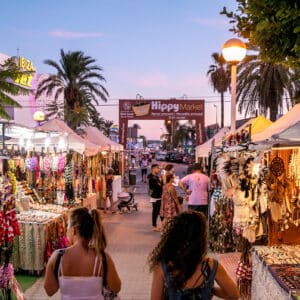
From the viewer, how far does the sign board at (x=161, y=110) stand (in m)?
30.2

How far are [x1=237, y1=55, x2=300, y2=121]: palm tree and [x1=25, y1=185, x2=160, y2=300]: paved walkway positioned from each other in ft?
17.4

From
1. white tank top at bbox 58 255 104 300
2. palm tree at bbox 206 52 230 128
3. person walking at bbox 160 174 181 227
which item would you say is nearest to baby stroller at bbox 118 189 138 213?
person walking at bbox 160 174 181 227

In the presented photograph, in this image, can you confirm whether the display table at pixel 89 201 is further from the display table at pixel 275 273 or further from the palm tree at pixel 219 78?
the palm tree at pixel 219 78

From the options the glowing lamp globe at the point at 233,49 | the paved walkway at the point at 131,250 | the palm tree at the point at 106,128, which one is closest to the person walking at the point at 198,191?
the paved walkway at the point at 131,250

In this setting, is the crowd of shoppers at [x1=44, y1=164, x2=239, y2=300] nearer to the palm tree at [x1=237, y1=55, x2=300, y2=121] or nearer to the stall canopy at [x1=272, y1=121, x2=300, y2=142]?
the stall canopy at [x1=272, y1=121, x2=300, y2=142]

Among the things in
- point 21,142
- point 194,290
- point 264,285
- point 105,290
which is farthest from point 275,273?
point 21,142

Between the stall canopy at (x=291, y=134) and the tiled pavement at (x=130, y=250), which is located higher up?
the stall canopy at (x=291, y=134)

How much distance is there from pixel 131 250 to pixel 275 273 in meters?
6.05

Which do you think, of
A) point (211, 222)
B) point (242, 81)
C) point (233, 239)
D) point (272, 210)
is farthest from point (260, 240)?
point (242, 81)

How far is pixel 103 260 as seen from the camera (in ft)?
12.3

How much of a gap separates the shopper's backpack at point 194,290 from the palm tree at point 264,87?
1338 cm

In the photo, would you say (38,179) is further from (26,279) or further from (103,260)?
(103,260)

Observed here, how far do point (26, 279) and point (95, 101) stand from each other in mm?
24044

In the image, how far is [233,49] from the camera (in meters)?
8.77
